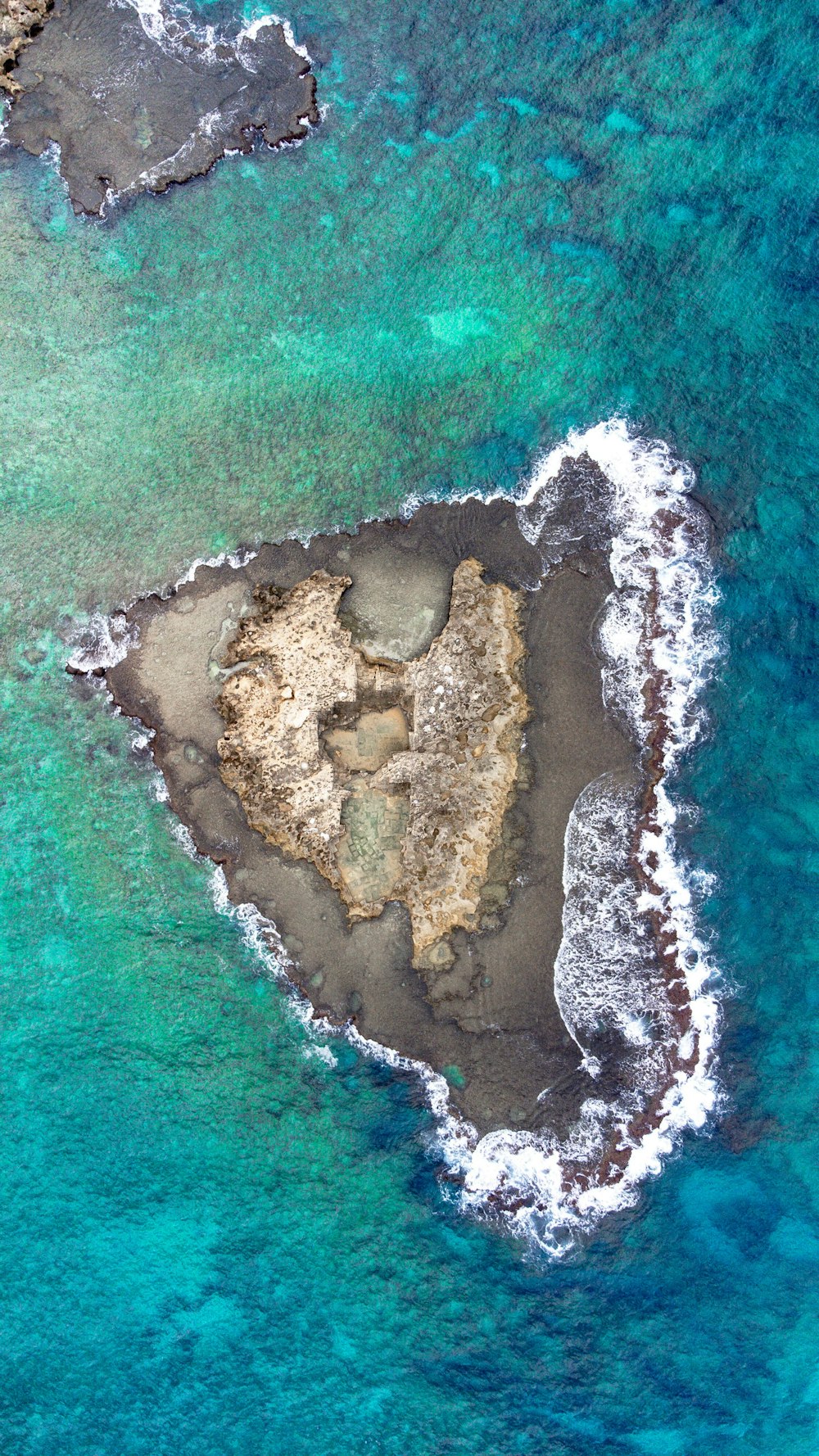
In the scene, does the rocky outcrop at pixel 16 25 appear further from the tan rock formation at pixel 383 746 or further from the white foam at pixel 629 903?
the tan rock formation at pixel 383 746

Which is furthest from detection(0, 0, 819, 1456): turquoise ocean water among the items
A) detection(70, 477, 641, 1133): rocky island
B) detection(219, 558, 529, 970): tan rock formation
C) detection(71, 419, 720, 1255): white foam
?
detection(219, 558, 529, 970): tan rock formation

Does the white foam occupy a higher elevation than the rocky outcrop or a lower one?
lower

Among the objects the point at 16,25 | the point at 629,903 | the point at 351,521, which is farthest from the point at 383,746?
the point at 16,25

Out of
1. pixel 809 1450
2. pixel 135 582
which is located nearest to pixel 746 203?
pixel 135 582

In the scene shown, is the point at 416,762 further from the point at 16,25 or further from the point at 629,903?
the point at 16,25

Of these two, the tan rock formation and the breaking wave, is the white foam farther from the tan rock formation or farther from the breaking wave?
the tan rock formation
